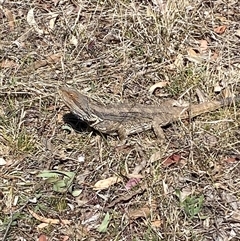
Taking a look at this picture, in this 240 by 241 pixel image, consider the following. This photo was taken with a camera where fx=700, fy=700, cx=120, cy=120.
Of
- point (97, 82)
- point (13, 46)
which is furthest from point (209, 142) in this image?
point (13, 46)

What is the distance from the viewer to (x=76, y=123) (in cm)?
599

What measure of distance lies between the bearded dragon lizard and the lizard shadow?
149 mm

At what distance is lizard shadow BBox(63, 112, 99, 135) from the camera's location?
19.4ft

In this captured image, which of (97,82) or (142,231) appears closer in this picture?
(142,231)

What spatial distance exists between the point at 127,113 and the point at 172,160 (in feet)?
1.92

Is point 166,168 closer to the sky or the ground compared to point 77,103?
closer to the ground

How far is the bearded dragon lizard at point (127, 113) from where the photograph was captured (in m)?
5.61

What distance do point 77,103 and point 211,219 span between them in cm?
140

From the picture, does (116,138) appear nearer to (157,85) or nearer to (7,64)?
(157,85)

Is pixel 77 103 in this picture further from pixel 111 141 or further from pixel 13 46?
pixel 13 46

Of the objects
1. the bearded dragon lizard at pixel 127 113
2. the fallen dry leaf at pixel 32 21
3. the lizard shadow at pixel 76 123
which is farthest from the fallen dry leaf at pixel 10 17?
the bearded dragon lizard at pixel 127 113

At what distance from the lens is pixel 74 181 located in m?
5.49

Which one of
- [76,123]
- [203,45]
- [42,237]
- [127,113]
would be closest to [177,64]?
[203,45]

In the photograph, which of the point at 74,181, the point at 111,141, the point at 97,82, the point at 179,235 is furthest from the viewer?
the point at 97,82
